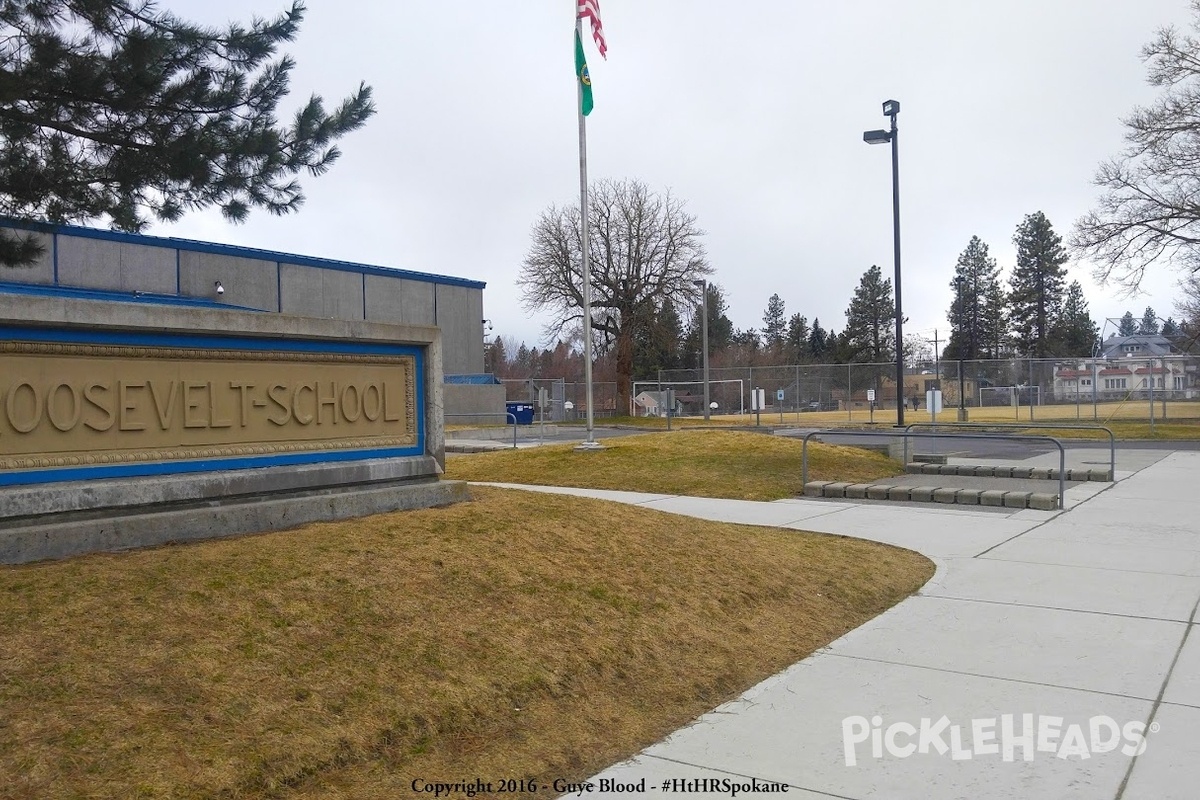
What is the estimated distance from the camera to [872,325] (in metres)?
91.2

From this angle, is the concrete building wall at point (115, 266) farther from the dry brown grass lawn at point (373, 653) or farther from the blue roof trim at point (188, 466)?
the dry brown grass lawn at point (373, 653)

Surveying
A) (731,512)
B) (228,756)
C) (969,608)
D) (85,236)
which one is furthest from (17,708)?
(85,236)

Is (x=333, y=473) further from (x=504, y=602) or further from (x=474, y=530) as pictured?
(x=504, y=602)

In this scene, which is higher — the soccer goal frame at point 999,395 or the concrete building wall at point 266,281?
the concrete building wall at point 266,281

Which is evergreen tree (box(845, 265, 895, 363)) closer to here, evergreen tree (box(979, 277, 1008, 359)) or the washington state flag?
evergreen tree (box(979, 277, 1008, 359))

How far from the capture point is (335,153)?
8383 mm

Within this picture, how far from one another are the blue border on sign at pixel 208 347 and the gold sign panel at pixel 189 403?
0.13 ft

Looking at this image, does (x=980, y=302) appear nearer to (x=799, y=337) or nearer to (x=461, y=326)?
(x=799, y=337)

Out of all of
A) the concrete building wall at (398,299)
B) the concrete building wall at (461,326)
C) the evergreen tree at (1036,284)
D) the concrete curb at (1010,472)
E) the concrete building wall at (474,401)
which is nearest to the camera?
the concrete curb at (1010,472)

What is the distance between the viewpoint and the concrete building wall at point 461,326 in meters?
44.3

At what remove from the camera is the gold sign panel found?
564 cm

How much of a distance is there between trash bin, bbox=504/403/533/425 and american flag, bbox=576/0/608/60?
22.1 meters

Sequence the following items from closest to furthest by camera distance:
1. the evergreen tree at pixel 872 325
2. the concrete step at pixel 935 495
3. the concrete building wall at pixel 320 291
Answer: the concrete step at pixel 935 495
the concrete building wall at pixel 320 291
the evergreen tree at pixel 872 325

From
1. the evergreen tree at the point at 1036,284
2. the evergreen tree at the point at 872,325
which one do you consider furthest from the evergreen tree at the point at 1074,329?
the evergreen tree at the point at 872,325
